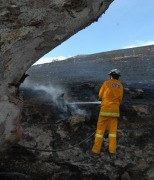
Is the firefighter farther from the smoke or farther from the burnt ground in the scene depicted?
the smoke

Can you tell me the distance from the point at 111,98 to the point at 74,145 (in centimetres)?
131

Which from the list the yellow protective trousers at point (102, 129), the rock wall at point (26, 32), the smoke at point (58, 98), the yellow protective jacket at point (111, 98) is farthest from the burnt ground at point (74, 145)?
the rock wall at point (26, 32)

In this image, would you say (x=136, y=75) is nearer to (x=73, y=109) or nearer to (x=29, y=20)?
(x=73, y=109)

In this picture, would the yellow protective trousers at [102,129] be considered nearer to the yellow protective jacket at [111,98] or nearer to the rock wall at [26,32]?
the yellow protective jacket at [111,98]

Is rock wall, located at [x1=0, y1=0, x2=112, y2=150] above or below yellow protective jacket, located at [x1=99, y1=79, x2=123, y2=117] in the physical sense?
above

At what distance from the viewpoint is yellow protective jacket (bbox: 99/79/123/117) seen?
6.41m

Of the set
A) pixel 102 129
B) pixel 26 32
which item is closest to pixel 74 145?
pixel 102 129

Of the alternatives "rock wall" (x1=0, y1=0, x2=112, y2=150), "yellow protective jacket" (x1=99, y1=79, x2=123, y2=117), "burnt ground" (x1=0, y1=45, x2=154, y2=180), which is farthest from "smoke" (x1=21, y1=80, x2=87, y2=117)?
"rock wall" (x1=0, y1=0, x2=112, y2=150)

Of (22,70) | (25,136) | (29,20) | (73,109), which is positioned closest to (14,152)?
(25,136)

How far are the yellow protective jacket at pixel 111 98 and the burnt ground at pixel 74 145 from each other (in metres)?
0.84

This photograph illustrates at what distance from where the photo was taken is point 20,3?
3.15 meters

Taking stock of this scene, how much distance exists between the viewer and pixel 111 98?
6.50 meters

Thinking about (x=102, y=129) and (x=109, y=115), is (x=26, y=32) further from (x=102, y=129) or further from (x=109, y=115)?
(x=102, y=129)

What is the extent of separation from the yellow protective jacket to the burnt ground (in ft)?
2.76
